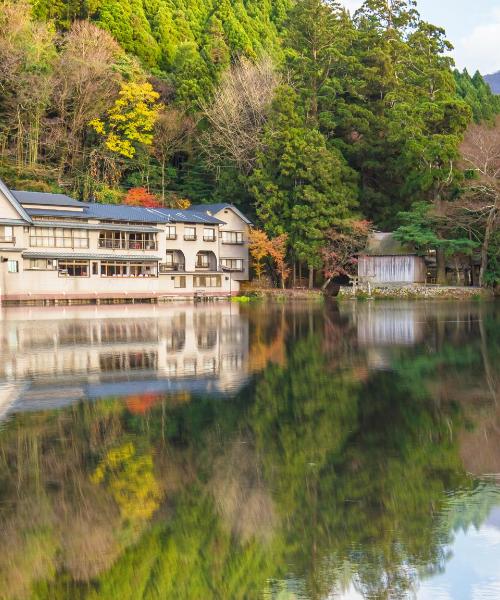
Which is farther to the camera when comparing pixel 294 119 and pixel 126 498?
pixel 294 119

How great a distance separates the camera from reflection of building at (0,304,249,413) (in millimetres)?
13180

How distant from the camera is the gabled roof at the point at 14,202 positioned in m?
41.2

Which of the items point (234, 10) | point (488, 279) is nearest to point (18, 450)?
point (488, 279)

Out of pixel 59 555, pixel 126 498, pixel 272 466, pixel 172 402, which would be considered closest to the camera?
pixel 59 555

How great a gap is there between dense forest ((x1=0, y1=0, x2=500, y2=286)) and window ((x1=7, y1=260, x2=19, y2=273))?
345 inches

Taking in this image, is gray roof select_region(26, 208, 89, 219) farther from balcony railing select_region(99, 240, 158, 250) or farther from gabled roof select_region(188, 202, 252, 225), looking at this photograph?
gabled roof select_region(188, 202, 252, 225)

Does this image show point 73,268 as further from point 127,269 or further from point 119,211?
point 119,211

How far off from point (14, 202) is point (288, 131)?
1837 cm

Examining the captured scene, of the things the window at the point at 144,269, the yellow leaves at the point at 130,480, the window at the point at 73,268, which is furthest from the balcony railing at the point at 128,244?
the yellow leaves at the point at 130,480

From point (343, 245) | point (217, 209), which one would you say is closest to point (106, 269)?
point (217, 209)

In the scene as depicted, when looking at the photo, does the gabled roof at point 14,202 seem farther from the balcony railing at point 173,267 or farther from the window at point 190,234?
the window at point 190,234

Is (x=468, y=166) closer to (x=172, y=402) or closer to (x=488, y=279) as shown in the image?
(x=488, y=279)

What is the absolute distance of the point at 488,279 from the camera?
46.7 metres

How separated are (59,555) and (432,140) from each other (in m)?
44.2
